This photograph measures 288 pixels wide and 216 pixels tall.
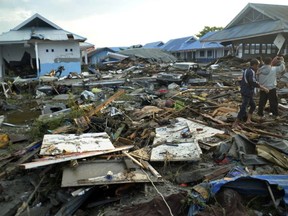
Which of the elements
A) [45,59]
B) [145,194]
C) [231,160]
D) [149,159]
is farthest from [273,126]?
[45,59]

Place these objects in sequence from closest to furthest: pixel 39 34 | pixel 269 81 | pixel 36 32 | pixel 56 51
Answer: pixel 269 81
pixel 39 34
pixel 56 51
pixel 36 32

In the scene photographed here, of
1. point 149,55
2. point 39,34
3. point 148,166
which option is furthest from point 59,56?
point 148,166

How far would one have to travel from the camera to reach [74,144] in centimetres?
562

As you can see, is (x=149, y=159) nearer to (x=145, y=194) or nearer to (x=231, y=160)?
(x=145, y=194)

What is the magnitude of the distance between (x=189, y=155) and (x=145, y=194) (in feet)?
4.49

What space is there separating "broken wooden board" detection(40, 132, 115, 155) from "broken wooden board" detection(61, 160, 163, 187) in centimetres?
65

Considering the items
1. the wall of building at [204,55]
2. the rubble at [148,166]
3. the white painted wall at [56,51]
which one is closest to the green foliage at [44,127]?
the rubble at [148,166]

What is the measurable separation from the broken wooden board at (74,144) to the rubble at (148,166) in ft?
0.06

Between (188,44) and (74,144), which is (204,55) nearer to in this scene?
(188,44)

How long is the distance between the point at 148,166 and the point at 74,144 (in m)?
1.67

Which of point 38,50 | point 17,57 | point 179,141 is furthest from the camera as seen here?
point 17,57

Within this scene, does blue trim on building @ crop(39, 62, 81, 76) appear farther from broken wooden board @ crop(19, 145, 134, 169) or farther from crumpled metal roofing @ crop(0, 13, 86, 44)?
broken wooden board @ crop(19, 145, 134, 169)

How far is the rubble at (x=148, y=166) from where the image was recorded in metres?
3.74

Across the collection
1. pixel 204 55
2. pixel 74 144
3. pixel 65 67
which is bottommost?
pixel 74 144
